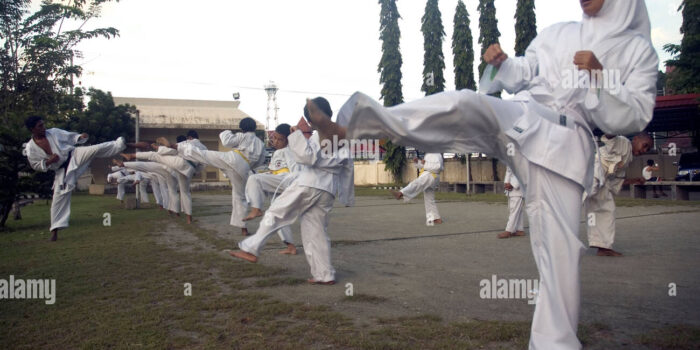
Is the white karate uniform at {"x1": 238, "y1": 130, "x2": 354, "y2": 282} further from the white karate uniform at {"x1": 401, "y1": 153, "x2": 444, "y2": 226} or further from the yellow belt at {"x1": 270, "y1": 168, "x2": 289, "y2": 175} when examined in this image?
the white karate uniform at {"x1": 401, "y1": 153, "x2": 444, "y2": 226}

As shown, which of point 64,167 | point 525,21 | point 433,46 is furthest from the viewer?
point 433,46

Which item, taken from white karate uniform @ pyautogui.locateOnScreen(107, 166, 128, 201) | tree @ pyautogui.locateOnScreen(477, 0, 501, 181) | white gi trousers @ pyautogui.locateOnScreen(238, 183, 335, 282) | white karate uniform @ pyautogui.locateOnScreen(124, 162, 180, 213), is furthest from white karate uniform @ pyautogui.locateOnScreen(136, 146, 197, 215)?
tree @ pyautogui.locateOnScreen(477, 0, 501, 181)

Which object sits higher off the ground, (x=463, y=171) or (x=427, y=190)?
(x=463, y=171)

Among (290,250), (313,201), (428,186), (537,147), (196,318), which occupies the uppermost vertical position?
(537,147)

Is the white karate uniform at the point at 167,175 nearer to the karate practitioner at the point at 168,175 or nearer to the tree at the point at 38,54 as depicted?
the karate practitioner at the point at 168,175

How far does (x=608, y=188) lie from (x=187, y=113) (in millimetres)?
33513

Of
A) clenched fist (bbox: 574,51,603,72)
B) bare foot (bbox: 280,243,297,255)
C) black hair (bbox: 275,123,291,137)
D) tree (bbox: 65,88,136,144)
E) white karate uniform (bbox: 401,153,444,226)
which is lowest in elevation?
bare foot (bbox: 280,243,297,255)

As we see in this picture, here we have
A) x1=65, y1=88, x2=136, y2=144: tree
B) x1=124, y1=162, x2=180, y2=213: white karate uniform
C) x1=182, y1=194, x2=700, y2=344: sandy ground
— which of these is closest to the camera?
x1=182, y1=194, x2=700, y2=344: sandy ground

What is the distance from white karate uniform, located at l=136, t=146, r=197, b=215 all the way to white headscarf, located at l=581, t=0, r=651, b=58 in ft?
34.0

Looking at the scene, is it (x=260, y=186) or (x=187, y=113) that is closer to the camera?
(x=260, y=186)

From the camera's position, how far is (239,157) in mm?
9391

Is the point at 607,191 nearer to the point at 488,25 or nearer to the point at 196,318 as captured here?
the point at 196,318

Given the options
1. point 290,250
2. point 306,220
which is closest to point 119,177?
point 290,250

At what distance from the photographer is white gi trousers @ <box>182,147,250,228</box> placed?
9273mm
